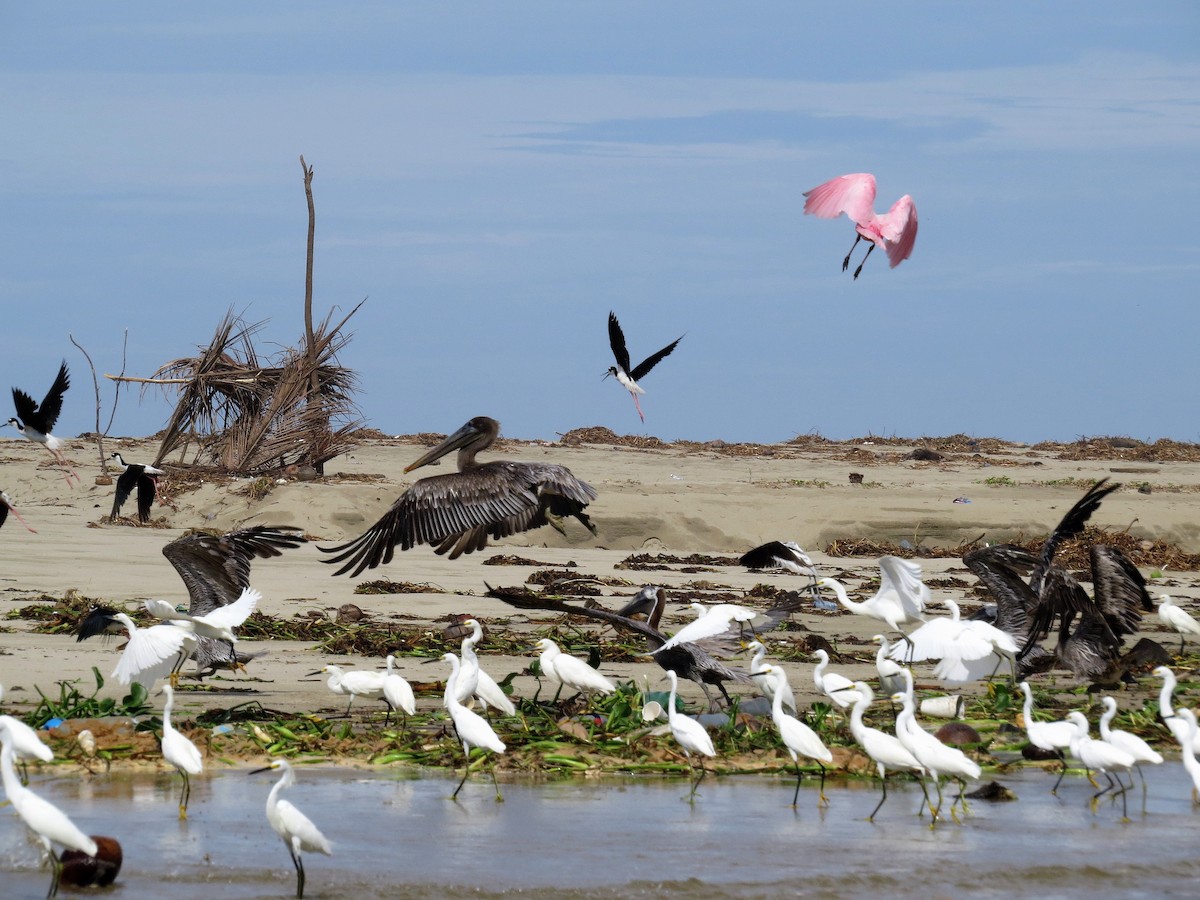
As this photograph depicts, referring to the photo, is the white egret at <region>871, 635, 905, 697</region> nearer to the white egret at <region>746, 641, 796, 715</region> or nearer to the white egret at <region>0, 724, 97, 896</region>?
the white egret at <region>746, 641, 796, 715</region>

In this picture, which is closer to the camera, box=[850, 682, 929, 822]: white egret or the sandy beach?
box=[850, 682, 929, 822]: white egret

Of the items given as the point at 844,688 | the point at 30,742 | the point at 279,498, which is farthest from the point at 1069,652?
the point at 279,498

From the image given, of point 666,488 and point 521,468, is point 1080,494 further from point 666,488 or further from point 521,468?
point 521,468

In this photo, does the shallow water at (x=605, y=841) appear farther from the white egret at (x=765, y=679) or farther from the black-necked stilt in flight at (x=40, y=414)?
the black-necked stilt in flight at (x=40, y=414)

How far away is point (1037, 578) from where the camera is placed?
33.2ft

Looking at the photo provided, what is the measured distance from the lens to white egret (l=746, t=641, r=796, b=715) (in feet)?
27.4

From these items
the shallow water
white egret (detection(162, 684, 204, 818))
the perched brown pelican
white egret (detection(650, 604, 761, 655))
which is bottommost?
the shallow water

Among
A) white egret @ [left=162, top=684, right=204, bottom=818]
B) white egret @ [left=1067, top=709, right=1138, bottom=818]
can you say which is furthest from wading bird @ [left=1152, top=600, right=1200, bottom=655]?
white egret @ [left=162, top=684, right=204, bottom=818]

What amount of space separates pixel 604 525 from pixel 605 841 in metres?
11.8

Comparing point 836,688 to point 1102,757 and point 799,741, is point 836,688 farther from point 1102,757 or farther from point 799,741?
point 1102,757

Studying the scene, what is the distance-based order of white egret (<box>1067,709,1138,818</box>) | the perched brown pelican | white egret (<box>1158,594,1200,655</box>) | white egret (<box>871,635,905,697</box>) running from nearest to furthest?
white egret (<box>1067,709,1138,818</box>)
white egret (<box>871,635,905,697</box>)
the perched brown pelican
white egret (<box>1158,594,1200,655</box>)

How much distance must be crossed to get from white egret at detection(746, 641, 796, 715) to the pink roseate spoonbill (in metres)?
4.68

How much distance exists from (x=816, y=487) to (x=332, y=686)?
14096 mm

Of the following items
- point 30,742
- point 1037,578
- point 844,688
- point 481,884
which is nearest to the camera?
point 481,884
